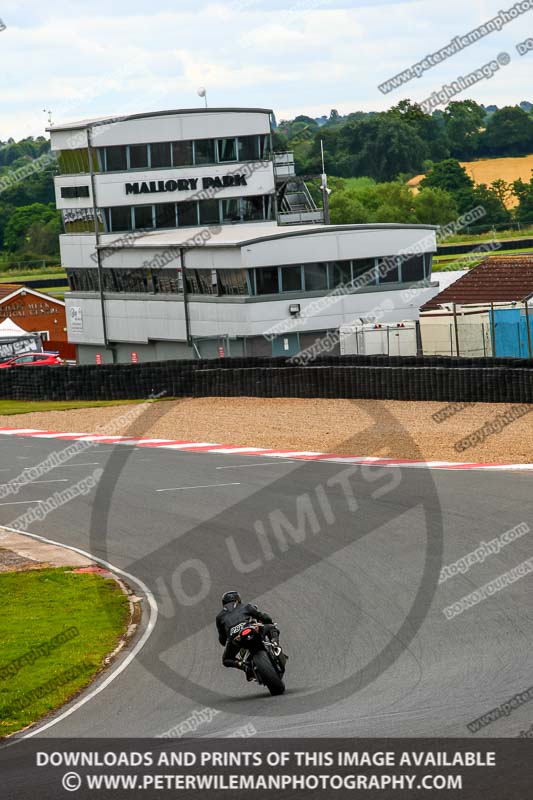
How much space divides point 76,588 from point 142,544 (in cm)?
251

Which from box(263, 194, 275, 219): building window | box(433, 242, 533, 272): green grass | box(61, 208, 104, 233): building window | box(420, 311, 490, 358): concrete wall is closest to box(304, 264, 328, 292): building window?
box(420, 311, 490, 358): concrete wall

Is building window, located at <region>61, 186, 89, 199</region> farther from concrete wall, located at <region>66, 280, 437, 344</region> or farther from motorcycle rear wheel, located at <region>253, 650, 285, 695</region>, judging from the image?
motorcycle rear wheel, located at <region>253, 650, 285, 695</region>

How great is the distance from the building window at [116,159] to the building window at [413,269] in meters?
15.0

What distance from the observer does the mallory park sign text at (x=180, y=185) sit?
53.8m

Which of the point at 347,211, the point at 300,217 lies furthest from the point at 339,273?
the point at 347,211

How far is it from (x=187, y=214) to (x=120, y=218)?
3.35m

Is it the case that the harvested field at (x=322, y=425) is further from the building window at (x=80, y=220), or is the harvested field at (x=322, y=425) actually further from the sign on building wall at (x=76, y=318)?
the sign on building wall at (x=76, y=318)

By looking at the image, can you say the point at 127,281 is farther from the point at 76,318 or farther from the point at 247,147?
the point at 247,147

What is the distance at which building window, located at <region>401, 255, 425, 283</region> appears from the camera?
48.3 meters

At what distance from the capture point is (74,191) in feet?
187

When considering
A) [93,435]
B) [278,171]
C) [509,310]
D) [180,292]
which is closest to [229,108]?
[278,171]

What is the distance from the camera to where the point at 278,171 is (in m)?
55.9

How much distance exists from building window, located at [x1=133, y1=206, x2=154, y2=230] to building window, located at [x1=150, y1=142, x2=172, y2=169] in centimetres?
211
